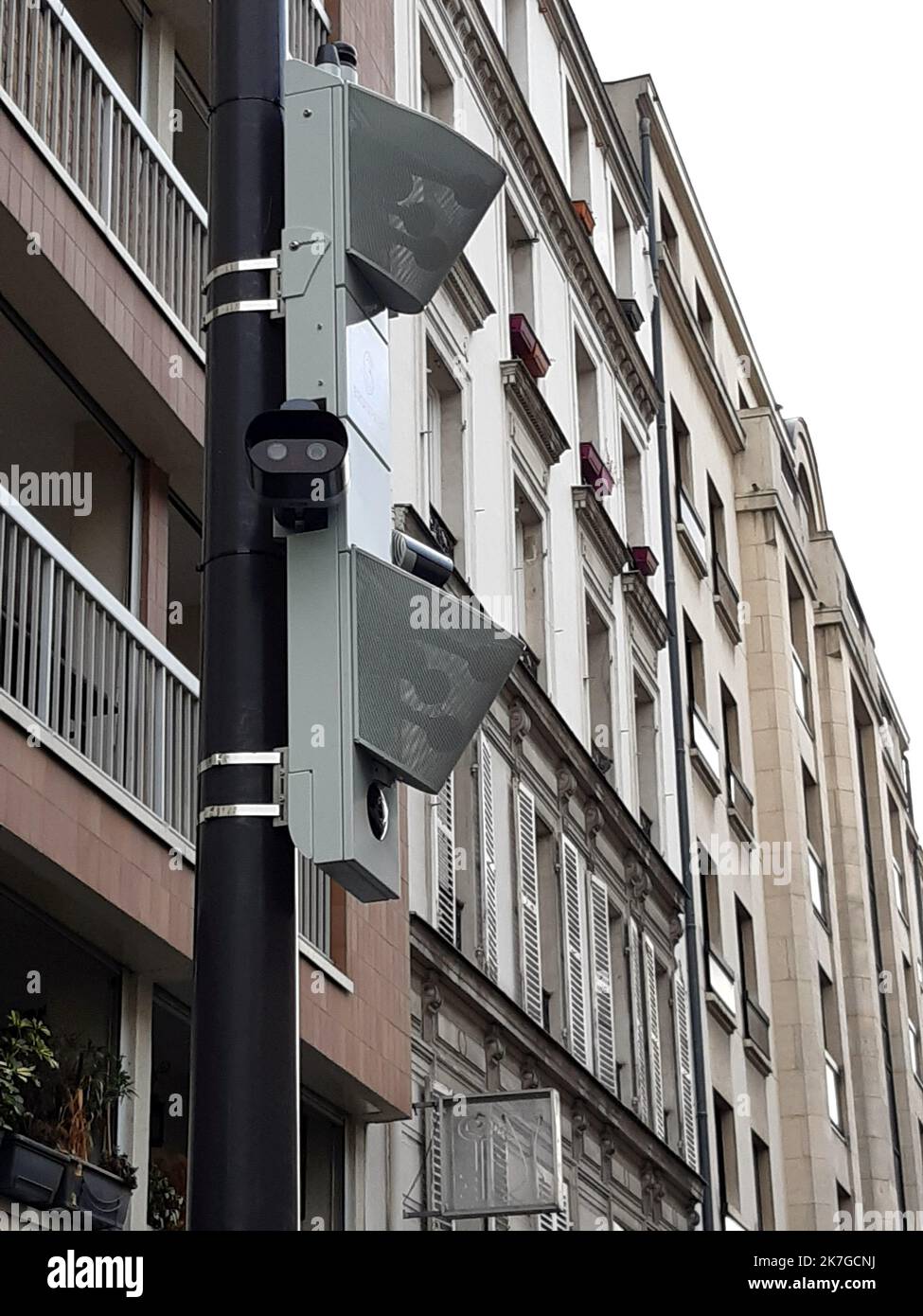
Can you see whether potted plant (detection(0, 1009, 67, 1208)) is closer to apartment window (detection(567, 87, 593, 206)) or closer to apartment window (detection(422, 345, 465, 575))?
apartment window (detection(422, 345, 465, 575))

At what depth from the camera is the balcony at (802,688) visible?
130ft

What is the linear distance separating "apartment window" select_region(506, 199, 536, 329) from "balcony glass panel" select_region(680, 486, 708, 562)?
303 inches

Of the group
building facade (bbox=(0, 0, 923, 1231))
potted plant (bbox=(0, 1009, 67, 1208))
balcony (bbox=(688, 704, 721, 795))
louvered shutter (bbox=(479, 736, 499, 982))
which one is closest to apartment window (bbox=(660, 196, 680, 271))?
building facade (bbox=(0, 0, 923, 1231))

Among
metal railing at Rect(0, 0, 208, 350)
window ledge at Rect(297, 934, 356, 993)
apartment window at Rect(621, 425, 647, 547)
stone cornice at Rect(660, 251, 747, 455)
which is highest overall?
stone cornice at Rect(660, 251, 747, 455)

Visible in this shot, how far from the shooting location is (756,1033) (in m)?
33.2

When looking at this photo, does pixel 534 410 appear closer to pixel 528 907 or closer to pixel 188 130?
pixel 528 907

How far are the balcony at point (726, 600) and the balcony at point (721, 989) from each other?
6.34 m

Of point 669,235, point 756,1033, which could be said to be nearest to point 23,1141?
point 756,1033

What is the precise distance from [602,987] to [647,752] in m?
5.14

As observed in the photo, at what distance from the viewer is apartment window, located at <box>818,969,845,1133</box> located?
37.0 meters

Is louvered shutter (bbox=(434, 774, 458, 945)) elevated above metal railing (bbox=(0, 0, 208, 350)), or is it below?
below

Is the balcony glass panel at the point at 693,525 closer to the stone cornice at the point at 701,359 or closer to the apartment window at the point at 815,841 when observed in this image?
the stone cornice at the point at 701,359

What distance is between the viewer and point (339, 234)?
380 centimetres

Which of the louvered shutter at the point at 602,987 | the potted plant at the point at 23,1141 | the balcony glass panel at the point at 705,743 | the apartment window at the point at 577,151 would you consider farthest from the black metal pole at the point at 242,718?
the balcony glass panel at the point at 705,743
